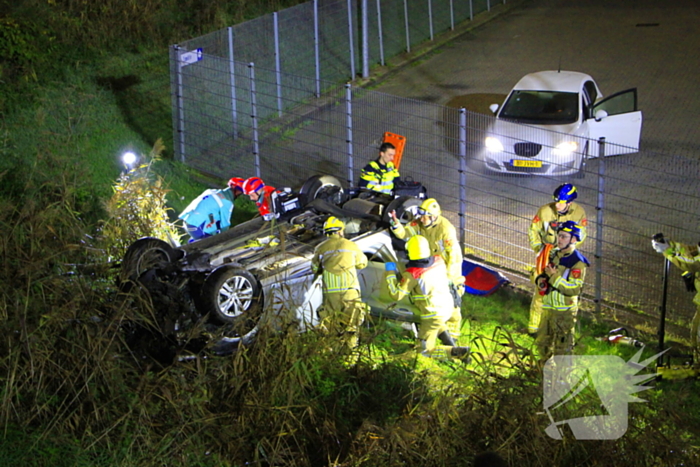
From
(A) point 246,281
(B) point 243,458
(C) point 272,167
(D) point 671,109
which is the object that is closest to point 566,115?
(D) point 671,109

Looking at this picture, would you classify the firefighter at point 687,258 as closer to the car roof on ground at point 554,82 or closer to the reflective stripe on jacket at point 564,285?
the reflective stripe on jacket at point 564,285

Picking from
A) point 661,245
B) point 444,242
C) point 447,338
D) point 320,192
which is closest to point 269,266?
point 447,338

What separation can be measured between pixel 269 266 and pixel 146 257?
1.35m

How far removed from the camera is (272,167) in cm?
1279

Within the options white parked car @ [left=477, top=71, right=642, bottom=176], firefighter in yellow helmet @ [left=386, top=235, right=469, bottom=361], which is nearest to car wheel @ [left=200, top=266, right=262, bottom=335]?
firefighter in yellow helmet @ [left=386, top=235, right=469, bottom=361]

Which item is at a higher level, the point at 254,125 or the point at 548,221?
the point at 254,125

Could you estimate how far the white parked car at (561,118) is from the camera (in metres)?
11.9

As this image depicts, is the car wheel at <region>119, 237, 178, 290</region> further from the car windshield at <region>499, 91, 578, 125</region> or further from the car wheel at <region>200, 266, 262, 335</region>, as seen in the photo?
the car windshield at <region>499, 91, 578, 125</region>

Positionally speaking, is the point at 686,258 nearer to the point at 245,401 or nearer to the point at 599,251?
the point at 599,251

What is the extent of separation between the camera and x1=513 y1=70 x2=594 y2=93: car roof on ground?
14030 mm

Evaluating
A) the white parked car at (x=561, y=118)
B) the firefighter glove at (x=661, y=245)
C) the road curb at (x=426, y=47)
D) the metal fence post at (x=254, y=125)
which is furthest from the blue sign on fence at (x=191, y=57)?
the firefighter glove at (x=661, y=245)

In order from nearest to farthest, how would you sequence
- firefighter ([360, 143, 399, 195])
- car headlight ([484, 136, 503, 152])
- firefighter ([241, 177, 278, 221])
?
1. firefighter ([241, 177, 278, 221])
2. firefighter ([360, 143, 399, 195])
3. car headlight ([484, 136, 503, 152])

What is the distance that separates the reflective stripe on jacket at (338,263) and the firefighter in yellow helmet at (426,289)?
1.15 ft

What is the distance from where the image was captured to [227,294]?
7.13 meters
